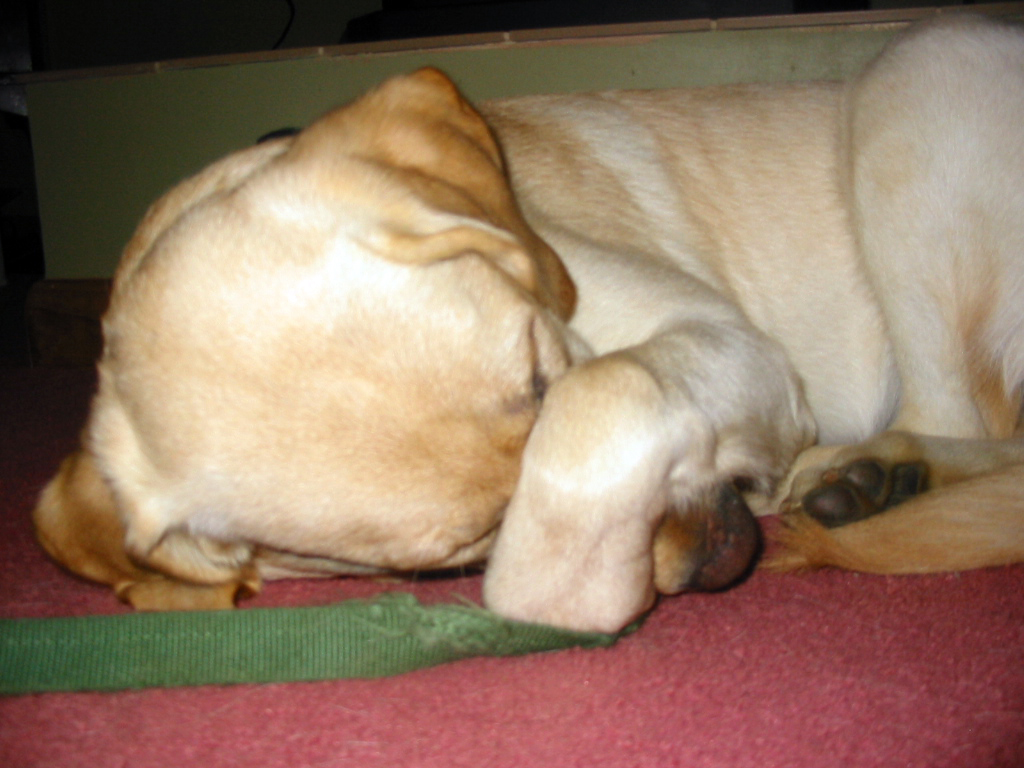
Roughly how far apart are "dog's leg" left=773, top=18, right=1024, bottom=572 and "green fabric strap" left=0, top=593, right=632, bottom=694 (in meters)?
0.85

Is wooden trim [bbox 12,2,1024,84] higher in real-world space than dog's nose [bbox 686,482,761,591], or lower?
higher

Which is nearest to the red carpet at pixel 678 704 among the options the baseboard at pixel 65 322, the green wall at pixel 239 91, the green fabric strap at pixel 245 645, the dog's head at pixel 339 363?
the green fabric strap at pixel 245 645

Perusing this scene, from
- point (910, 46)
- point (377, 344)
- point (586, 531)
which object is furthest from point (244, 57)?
point (586, 531)

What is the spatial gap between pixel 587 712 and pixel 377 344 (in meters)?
0.60

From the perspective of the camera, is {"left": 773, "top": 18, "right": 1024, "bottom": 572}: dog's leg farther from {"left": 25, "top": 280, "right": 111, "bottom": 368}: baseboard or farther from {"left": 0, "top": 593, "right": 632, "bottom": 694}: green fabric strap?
{"left": 25, "top": 280, "right": 111, "bottom": 368}: baseboard

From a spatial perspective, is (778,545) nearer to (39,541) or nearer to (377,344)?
(377,344)

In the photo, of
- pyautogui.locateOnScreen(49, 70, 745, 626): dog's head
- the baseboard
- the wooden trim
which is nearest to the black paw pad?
pyautogui.locateOnScreen(49, 70, 745, 626): dog's head

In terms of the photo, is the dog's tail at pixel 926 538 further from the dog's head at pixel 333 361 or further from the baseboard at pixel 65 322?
the baseboard at pixel 65 322

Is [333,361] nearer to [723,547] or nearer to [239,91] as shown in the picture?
[723,547]

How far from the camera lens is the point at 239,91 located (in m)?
3.75

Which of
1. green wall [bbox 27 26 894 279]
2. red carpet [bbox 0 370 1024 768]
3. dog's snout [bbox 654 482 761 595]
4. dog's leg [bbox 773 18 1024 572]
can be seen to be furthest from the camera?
green wall [bbox 27 26 894 279]

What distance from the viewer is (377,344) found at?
1.18 meters

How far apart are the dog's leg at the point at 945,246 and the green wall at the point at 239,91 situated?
133 centimetres

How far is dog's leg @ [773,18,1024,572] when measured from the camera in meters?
1.78
